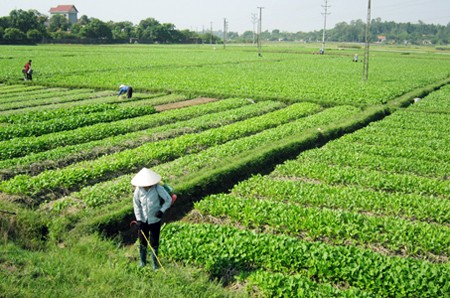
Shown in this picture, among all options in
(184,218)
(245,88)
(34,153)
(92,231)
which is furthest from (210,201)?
(245,88)

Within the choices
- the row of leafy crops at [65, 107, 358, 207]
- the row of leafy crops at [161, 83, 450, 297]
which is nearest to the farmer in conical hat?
the row of leafy crops at [161, 83, 450, 297]

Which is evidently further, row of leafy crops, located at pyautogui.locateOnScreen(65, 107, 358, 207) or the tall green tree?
the tall green tree

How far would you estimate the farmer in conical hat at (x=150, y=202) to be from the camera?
983 centimetres

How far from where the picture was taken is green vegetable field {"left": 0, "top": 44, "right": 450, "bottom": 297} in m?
9.73

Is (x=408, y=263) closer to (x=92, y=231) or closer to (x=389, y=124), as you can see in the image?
(x=92, y=231)

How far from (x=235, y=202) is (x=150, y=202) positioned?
14.5ft

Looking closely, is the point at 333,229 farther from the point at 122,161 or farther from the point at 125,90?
the point at 125,90

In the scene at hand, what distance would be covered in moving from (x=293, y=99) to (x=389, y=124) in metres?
9.59

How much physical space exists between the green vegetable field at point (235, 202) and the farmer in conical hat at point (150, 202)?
2.77ft

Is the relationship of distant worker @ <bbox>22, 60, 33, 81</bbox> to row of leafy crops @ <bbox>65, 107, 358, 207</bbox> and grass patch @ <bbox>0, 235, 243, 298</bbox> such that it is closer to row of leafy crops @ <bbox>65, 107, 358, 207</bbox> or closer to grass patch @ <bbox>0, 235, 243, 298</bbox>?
row of leafy crops @ <bbox>65, 107, 358, 207</bbox>

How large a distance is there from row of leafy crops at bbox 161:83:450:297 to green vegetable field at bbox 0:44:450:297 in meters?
0.04

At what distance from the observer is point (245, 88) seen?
40000mm

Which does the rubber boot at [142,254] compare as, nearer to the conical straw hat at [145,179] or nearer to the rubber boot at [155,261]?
the rubber boot at [155,261]

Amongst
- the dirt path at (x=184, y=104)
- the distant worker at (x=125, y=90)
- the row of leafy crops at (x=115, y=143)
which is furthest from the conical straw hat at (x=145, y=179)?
the distant worker at (x=125, y=90)
